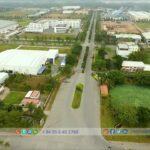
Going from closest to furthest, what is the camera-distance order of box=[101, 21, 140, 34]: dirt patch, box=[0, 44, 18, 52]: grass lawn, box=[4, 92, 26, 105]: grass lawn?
box=[4, 92, 26, 105]: grass lawn, box=[0, 44, 18, 52]: grass lawn, box=[101, 21, 140, 34]: dirt patch

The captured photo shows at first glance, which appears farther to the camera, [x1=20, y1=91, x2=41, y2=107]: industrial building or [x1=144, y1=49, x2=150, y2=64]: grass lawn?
[x1=144, y1=49, x2=150, y2=64]: grass lawn

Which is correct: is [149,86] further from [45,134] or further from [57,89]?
[45,134]

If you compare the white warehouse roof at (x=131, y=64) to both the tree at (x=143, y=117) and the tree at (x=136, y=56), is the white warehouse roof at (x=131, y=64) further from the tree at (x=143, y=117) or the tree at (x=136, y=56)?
the tree at (x=143, y=117)

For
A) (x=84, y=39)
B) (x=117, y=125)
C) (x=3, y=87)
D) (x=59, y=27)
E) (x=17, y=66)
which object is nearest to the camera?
(x=117, y=125)

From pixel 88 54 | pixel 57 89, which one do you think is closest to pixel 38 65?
pixel 57 89

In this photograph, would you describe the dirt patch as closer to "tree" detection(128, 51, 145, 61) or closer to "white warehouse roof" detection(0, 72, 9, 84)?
"tree" detection(128, 51, 145, 61)

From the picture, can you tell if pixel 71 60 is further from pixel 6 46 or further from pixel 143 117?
pixel 143 117

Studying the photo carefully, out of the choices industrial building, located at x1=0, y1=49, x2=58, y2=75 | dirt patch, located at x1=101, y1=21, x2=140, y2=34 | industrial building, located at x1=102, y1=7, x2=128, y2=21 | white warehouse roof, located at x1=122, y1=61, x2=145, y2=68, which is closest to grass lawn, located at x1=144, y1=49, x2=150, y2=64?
white warehouse roof, located at x1=122, y1=61, x2=145, y2=68
